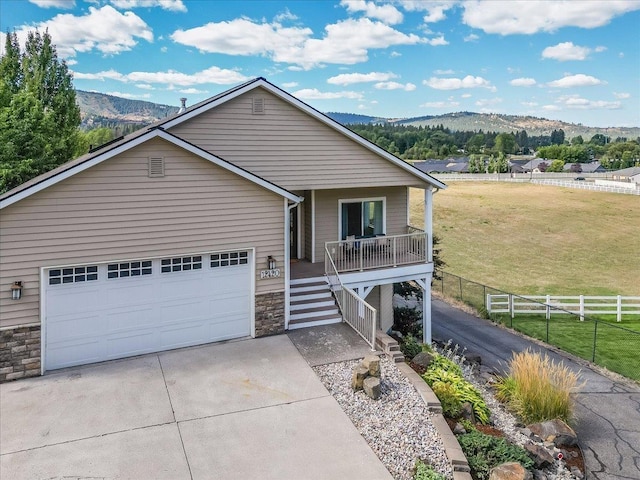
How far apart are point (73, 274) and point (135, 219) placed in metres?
1.64

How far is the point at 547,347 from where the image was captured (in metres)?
15.9

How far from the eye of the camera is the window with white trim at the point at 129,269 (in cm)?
998

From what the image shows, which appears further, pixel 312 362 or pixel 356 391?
pixel 312 362

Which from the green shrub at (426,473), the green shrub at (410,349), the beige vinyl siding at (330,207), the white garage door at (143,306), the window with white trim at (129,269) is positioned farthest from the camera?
the beige vinyl siding at (330,207)

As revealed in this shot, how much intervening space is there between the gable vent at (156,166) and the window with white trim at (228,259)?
2181mm

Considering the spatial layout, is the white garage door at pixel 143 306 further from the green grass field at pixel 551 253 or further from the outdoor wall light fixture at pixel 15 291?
the green grass field at pixel 551 253

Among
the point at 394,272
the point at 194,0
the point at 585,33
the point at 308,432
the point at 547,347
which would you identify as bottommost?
the point at 547,347

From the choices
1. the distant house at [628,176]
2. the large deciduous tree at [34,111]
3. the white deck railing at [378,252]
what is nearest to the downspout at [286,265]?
the white deck railing at [378,252]

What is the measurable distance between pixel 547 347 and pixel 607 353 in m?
1.74

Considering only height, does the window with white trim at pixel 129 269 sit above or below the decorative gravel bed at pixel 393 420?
above

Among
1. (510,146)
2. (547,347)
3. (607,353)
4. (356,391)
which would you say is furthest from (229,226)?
(510,146)

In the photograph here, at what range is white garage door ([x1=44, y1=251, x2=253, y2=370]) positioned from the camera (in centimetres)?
959

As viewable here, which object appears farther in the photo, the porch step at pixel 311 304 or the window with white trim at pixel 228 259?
the porch step at pixel 311 304

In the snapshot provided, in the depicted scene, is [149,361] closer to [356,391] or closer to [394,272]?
[356,391]
